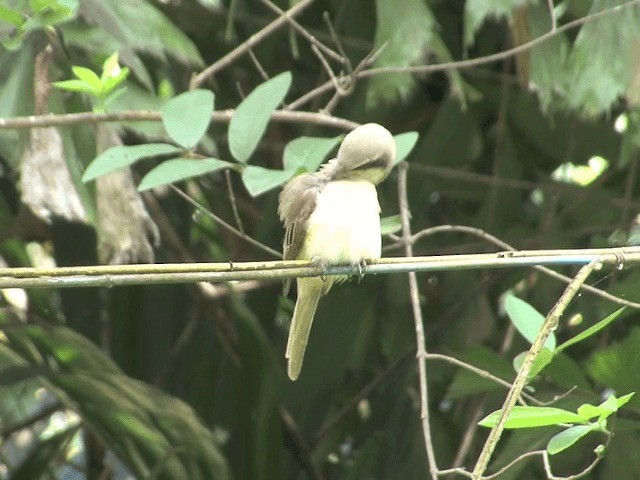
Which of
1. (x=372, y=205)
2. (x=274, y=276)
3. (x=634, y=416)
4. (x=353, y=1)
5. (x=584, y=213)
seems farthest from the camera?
(x=584, y=213)

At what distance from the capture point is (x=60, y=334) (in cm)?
358

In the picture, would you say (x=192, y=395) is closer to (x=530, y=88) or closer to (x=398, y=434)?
(x=398, y=434)

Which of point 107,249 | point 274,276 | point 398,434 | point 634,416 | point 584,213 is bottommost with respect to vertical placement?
point 398,434

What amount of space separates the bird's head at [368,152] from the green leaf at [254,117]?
183 mm

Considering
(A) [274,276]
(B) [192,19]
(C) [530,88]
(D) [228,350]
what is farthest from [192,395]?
(A) [274,276]

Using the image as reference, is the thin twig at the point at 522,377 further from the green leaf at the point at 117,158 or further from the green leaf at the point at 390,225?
the green leaf at the point at 117,158

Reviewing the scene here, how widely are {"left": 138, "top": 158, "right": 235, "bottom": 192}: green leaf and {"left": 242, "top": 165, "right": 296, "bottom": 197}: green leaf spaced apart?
2.0 inches

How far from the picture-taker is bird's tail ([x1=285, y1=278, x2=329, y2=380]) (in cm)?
300

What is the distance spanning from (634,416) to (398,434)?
86 centimetres

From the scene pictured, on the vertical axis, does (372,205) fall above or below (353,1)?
Answer: below

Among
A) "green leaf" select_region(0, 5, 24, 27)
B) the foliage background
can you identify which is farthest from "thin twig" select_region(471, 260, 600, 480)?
"green leaf" select_region(0, 5, 24, 27)

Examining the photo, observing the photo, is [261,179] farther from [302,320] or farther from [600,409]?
[600,409]

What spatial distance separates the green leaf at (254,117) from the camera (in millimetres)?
2697

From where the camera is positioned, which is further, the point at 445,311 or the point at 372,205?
the point at 445,311
